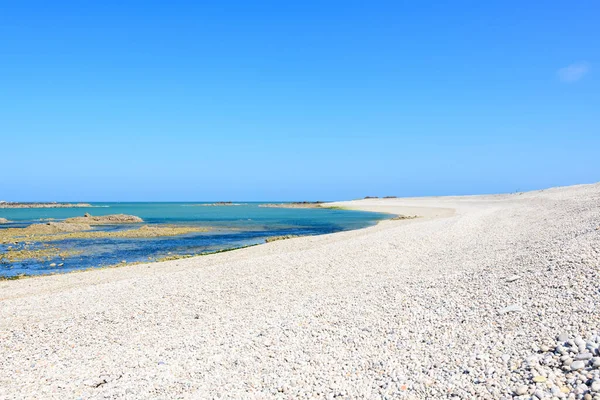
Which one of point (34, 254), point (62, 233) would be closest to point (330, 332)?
point (34, 254)

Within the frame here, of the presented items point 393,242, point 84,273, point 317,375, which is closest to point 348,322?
point 317,375

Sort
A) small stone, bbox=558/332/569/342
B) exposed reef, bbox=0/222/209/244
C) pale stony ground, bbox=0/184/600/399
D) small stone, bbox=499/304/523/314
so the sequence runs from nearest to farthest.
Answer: pale stony ground, bbox=0/184/600/399 < small stone, bbox=558/332/569/342 < small stone, bbox=499/304/523/314 < exposed reef, bbox=0/222/209/244

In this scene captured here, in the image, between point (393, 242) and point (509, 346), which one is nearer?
point (509, 346)

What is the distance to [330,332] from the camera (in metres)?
8.32

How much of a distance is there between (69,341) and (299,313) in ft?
16.4

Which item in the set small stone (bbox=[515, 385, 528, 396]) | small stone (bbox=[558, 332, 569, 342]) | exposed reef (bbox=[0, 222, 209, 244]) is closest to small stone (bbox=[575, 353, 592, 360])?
small stone (bbox=[558, 332, 569, 342])

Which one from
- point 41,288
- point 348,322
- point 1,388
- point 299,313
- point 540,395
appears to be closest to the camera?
point 540,395

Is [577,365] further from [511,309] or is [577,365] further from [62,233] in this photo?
[62,233]

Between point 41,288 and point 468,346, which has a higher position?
point 468,346

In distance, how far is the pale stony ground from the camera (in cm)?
604

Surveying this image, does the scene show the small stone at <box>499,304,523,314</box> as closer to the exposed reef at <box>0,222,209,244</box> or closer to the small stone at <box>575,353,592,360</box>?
the small stone at <box>575,353,592,360</box>

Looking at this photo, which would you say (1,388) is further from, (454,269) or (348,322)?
(454,269)

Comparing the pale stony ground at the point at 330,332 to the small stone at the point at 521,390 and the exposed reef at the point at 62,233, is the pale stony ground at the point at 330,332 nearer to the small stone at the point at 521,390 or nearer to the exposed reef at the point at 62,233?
the small stone at the point at 521,390

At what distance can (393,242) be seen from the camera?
1961 centimetres
